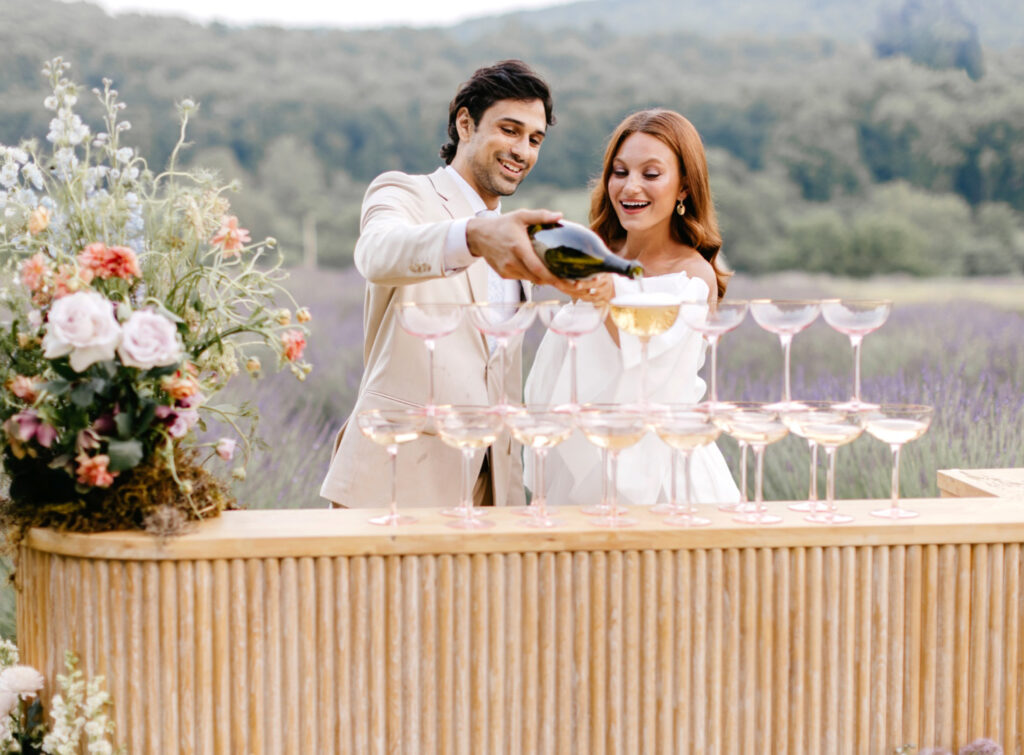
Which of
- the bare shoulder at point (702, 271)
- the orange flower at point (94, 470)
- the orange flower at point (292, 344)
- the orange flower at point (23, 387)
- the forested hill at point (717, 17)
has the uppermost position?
the forested hill at point (717, 17)

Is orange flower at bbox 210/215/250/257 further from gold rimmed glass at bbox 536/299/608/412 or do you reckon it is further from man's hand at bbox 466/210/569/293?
gold rimmed glass at bbox 536/299/608/412

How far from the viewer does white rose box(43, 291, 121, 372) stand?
5.20 ft

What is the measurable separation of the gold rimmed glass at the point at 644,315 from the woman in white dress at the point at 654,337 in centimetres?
31

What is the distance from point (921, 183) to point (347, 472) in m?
13.0

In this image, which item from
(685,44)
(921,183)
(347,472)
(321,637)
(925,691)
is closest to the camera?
(321,637)

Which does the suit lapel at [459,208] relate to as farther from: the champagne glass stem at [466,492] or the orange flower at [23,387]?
the orange flower at [23,387]

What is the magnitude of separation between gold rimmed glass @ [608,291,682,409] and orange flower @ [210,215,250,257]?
74 centimetres

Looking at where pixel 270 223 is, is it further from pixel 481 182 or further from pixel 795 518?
pixel 795 518

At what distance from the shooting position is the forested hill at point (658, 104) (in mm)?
11680

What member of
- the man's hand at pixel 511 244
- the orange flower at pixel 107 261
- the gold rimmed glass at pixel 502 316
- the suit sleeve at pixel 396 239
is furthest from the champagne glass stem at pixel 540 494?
the orange flower at pixel 107 261

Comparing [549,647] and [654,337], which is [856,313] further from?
[549,647]

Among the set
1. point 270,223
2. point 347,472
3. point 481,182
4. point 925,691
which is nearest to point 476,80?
point 481,182

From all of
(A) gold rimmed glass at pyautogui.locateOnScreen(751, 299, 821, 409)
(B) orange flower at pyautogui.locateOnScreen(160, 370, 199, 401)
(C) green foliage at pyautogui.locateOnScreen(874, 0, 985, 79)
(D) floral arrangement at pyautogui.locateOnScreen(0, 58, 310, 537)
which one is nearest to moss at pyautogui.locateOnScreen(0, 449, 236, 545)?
(D) floral arrangement at pyautogui.locateOnScreen(0, 58, 310, 537)

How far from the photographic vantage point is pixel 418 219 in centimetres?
252
